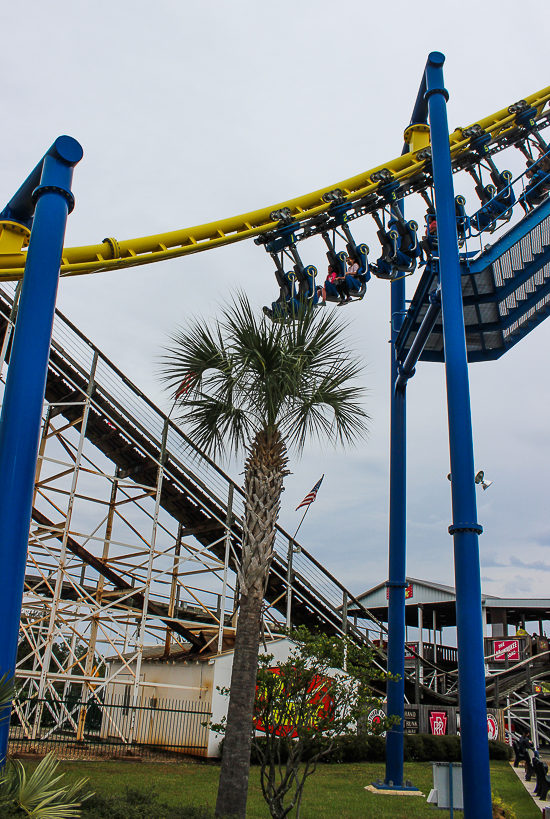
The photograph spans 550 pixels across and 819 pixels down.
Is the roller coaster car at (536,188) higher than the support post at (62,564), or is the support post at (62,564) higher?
the roller coaster car at (536,188)

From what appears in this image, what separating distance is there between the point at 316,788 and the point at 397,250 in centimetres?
1180

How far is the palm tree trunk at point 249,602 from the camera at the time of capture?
7.64m

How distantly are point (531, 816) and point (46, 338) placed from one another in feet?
35.3

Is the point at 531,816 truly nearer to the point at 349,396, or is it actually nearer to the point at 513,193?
the point at 349,396

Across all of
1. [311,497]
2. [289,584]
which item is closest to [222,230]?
[311,497]

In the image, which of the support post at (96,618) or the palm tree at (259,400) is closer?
the palm tree at (259,400)

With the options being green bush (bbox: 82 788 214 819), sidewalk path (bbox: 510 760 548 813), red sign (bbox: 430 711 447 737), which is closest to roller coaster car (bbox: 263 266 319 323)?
green bush (bbox: 82 788 214 819)

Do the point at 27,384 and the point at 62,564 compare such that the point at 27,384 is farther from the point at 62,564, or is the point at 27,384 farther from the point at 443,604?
the point at 443,604

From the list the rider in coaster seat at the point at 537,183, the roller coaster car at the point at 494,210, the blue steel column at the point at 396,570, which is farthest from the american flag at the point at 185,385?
the rider in coaster seat at the point at 537,183

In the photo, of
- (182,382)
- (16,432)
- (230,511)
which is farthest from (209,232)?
(230,511)

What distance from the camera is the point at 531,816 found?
1052 cm

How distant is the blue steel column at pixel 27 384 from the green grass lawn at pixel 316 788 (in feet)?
13.2

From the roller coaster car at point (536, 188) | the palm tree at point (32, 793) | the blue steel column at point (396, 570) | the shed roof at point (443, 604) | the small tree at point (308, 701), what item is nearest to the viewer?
the palm tree at point (32, 793)

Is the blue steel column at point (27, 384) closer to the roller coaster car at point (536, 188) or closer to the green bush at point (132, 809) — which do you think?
the green bush at point (132, 809)
